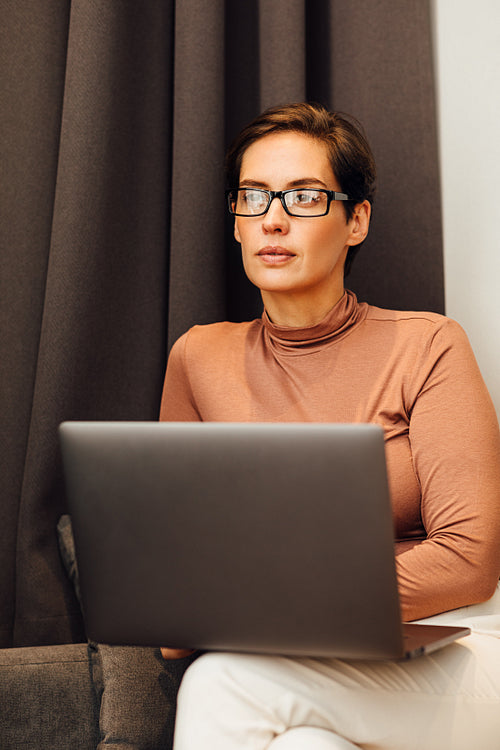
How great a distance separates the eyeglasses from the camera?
1234 millimetres

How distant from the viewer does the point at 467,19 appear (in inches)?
57.8

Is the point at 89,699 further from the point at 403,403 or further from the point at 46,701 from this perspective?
the point at 403,403

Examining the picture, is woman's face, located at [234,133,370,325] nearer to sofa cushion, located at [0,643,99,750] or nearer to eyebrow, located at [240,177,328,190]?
eyebrow, located at [240,177,328,190]

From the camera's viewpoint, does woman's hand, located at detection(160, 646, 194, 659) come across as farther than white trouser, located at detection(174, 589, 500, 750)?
Yes

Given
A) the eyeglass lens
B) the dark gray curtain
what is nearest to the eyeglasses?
the eyeglass lens

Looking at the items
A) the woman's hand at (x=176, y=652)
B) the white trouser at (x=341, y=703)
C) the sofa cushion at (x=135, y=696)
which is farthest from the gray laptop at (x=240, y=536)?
the sofa cushion at (x=135, y=696)

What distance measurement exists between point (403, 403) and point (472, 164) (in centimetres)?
61

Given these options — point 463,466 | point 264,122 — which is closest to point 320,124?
point 264,122

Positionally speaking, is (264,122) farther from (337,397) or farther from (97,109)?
(337,397)

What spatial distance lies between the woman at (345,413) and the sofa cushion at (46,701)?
41 cm

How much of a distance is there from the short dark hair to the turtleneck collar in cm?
17

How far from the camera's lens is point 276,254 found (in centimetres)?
124

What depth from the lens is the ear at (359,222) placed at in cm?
133

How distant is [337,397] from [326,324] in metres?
0.15
